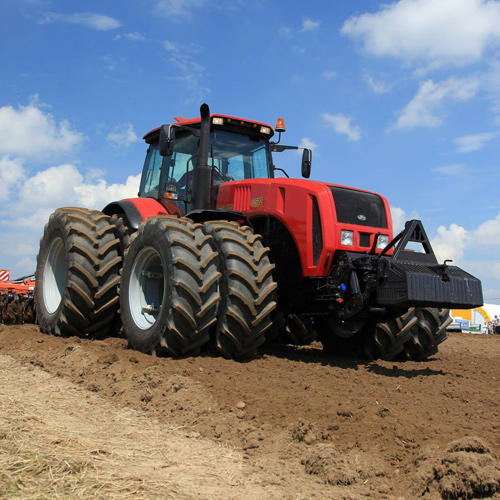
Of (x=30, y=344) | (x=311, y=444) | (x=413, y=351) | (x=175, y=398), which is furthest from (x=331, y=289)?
(x=30, y=344)

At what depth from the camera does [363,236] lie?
6.81m

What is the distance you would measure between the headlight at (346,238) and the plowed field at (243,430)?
134 cm

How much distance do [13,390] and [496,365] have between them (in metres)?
5.69

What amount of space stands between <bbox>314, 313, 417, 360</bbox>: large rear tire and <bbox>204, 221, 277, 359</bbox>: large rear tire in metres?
1.44

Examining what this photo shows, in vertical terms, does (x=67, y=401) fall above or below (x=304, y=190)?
below

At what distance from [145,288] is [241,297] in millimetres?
1730

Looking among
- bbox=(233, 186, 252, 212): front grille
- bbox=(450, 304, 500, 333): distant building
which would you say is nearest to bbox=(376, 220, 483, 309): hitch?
bbox=(233, 186, 252, 212): front grille

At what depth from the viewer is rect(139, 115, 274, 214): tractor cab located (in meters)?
7.89

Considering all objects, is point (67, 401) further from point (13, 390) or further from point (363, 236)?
point (363, 236)

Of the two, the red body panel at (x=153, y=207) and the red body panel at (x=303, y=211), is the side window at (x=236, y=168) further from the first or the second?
the red body panel at (x=153, y=207)

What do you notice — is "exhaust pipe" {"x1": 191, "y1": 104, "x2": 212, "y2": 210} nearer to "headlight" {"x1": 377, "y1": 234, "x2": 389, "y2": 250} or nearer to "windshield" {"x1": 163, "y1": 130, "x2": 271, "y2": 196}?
"windshield" {"x1": 163, "y1": 130, "x2": 271, "y2": 196}

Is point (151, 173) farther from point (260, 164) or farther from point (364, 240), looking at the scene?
point (364, 240)

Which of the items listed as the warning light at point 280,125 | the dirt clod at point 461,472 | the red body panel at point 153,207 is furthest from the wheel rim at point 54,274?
the dirt clod at point 461,472

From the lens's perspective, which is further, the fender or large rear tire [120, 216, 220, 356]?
the fender
